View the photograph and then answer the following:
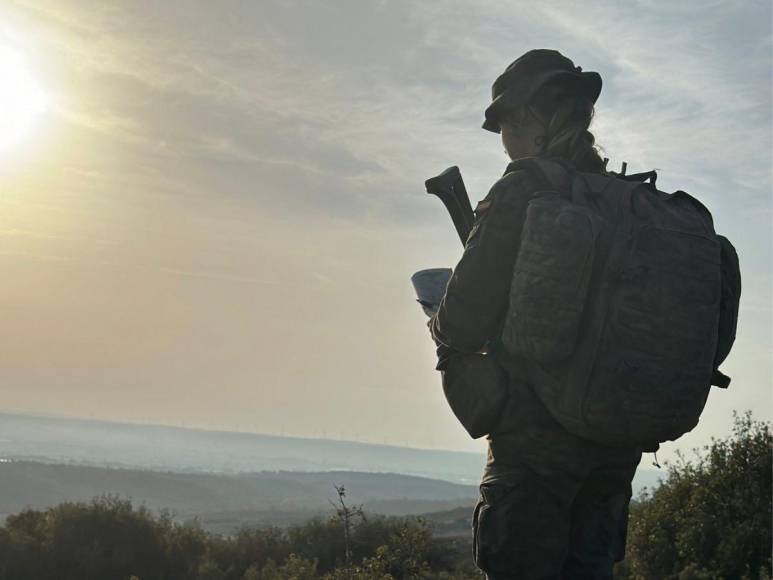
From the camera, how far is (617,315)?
118 inches

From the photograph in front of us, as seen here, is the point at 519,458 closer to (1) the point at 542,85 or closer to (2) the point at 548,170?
(2) the point at 548,170

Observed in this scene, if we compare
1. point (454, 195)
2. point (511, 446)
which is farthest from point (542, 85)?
point (511, 446)

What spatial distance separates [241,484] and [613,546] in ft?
593

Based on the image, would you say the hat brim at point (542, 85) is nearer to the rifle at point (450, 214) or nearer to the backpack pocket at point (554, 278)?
the rifle at point (450, 214)

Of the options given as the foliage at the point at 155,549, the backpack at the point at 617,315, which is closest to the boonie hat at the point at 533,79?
the backpack at the point at 617,315

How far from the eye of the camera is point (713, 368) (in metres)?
3.27

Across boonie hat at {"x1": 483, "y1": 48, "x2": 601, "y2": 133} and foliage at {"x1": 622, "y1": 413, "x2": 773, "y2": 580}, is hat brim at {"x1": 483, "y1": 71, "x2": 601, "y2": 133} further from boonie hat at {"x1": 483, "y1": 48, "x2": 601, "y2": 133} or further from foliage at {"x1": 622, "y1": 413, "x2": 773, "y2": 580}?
foliage at {"x1": 622, "y1": 413, "x2": 773, "y2": 580}

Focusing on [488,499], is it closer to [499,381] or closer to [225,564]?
[499,381]

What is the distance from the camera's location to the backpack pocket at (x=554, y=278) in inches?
118

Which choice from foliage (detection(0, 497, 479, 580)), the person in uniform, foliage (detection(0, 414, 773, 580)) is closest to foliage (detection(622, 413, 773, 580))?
foliage (detection(0, 414, 773, 580))

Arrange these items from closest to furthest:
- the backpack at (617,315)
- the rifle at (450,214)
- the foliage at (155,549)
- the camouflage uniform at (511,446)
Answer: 1. the backpack at (617,315)
2. the camouflage uniform at (511,446)
3. the rifle at (450,214)
4. the foliage at (155,549)

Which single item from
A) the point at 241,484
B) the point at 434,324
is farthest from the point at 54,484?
the point at 434,324

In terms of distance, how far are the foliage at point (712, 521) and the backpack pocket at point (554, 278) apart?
1006 cm

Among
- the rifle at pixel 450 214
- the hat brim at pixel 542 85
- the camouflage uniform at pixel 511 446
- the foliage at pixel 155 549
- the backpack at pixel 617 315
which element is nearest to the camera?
the backpack at pixel 617 315
